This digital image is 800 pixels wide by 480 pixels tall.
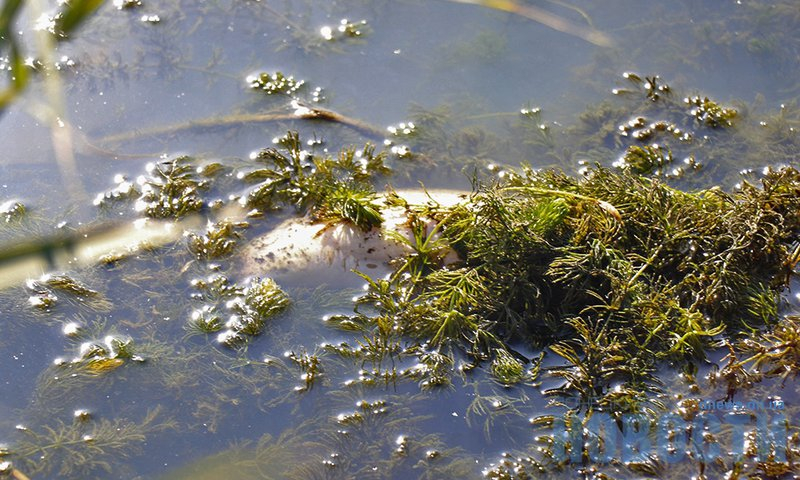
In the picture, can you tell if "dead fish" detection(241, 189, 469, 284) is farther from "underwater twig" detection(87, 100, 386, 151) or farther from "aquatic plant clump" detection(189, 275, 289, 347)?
"underwater twig" detection(87, 100, 386, 151)

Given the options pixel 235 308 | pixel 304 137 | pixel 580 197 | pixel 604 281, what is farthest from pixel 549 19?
pixel 235 308

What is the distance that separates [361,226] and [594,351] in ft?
4.87

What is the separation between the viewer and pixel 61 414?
373cm

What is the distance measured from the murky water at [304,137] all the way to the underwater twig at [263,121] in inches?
1.1

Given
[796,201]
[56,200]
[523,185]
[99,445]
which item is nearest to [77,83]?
[56,200]

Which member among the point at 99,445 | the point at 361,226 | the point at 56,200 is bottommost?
the point at 99,445

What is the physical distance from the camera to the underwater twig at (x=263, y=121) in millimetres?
5074

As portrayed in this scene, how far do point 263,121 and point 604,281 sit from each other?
8.50 feet

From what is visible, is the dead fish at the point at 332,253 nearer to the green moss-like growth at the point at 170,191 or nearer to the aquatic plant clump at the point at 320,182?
the aquatic plant clump at the point at 320,182

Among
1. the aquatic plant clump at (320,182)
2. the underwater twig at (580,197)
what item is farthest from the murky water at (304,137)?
the underwater twig at (580,197)

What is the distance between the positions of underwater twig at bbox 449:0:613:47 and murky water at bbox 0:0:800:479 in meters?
0.04

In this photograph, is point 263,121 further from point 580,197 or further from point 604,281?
point 604,281

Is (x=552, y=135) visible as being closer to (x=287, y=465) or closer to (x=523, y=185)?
(x=523, y=185)

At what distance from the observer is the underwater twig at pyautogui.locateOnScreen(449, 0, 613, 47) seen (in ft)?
18.6
